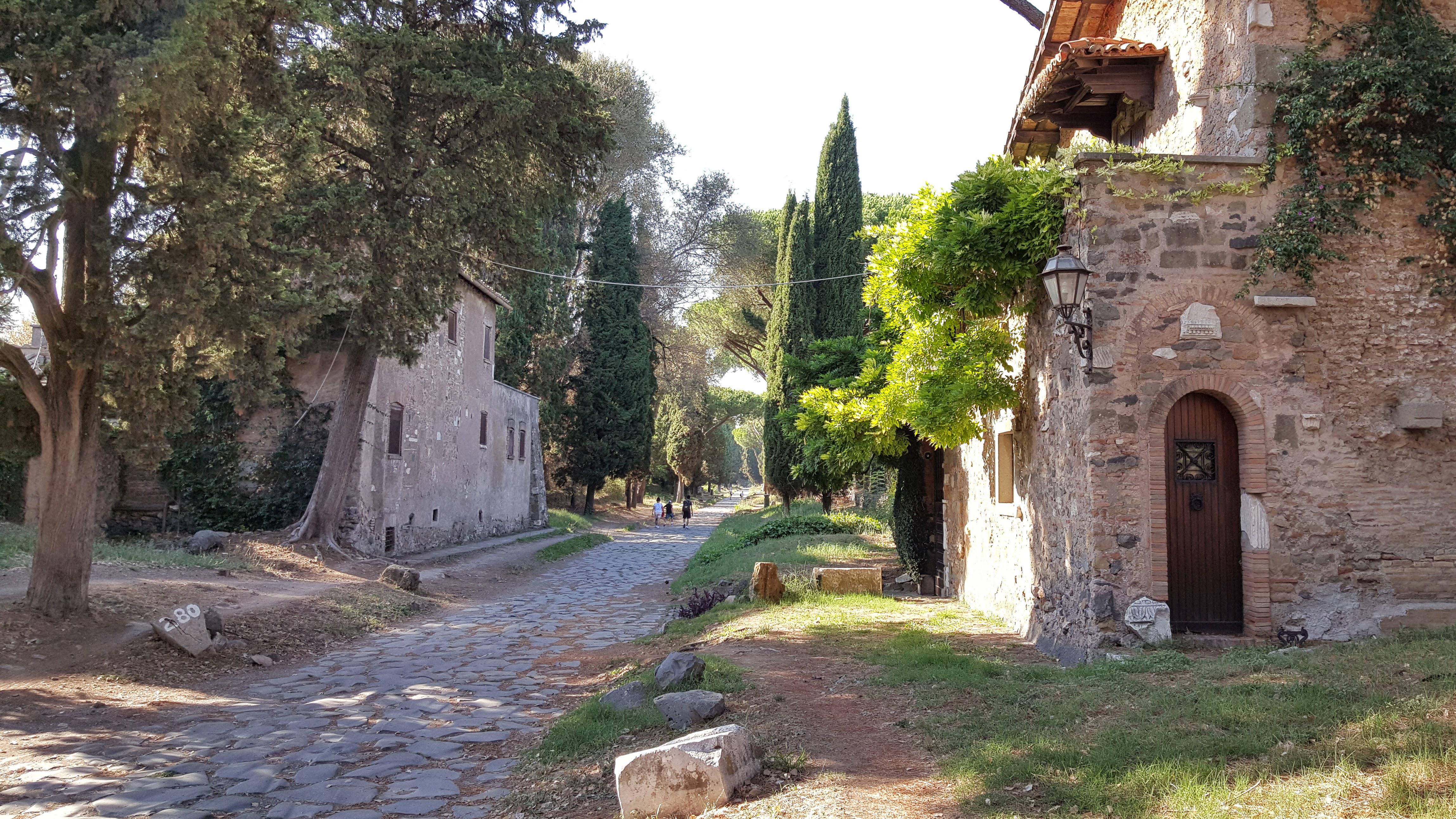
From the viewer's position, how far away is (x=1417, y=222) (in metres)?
8.27

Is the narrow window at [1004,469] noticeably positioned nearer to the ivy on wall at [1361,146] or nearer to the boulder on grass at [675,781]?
the ivy on wall at [1361,146]

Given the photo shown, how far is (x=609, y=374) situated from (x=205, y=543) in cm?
1913

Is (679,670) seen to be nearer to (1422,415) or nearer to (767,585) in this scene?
(767,585)

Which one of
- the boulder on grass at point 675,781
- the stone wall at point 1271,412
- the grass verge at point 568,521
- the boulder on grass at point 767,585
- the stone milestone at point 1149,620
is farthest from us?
the grass verge at point 568,521

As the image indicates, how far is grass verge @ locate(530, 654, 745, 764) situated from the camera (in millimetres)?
6246

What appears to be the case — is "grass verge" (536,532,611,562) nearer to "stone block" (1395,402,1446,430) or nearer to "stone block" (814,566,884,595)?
"stone block" (814,566,884,595)

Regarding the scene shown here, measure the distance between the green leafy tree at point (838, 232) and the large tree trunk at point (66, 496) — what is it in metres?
19.3

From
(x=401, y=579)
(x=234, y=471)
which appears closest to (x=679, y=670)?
(x=401, y=579)

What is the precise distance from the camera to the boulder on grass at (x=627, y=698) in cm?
693

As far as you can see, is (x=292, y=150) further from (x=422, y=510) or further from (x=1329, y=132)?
(x=422, y=510)

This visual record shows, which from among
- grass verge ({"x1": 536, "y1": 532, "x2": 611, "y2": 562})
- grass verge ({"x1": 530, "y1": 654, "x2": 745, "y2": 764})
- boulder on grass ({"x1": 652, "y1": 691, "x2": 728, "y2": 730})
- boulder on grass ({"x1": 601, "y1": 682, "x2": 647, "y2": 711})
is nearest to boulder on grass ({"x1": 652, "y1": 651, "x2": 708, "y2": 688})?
grass verge ({"x1": 530, "y1": 654, "x2": 745, "y2": 764})

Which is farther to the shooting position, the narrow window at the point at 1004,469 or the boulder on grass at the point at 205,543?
the boulder on grass at the point at 205,543

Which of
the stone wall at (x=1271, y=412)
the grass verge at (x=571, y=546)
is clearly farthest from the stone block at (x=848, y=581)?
the grass verge at (x=571, y=546)

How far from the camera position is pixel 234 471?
17.0 meters
